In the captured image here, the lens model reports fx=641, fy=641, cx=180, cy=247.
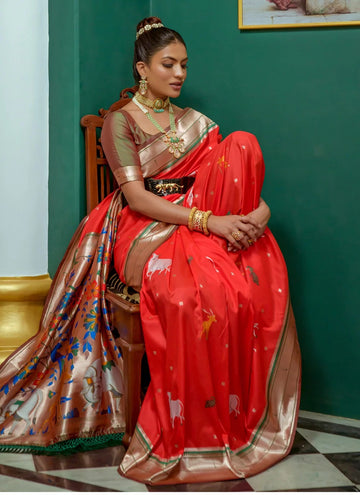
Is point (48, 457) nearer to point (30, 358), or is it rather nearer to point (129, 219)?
point (30, 358)

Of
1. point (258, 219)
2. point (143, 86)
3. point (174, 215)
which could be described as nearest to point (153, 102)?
point (143, 86)

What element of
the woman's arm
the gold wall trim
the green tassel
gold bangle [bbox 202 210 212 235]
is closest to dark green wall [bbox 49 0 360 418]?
the gold wall trim

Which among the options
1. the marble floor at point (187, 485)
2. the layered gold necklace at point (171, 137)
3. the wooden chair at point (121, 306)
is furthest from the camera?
the layered gold necklace at point (171, 137)

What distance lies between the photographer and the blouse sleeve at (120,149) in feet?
8.10

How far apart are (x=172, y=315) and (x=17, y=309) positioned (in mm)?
887

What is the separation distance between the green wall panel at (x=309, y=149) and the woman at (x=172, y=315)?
12.2 inches

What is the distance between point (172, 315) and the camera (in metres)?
2.11

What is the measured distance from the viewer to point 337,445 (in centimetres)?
245

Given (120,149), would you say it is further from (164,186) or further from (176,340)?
(176,340)

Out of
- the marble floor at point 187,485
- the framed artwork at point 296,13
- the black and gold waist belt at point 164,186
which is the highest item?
the framed artwork at point 296,13

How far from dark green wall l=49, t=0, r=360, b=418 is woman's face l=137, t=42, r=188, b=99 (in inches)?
13.8

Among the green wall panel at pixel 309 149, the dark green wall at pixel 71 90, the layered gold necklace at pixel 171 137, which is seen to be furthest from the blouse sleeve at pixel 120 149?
the green wall panel at pixel 309 149

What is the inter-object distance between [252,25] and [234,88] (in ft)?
0.91

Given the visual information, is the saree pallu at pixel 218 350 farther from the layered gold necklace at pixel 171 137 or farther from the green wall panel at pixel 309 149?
the green wall panel at pixel 309 149
